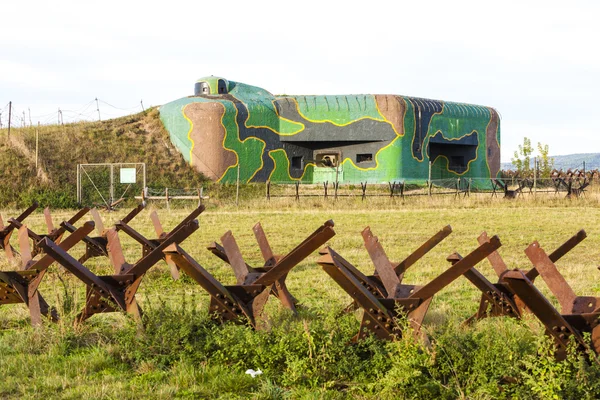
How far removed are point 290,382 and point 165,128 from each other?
33.6m

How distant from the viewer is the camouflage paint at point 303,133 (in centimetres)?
3469

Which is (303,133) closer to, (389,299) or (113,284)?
(113,284)

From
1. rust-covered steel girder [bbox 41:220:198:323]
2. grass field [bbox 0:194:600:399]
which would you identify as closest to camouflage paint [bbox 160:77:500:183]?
grass field [bbox 0:194:600:399]

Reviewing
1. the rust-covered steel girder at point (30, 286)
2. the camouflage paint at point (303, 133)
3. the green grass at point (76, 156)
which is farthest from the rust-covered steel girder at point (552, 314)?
the camouflage paint at point (303, 133)

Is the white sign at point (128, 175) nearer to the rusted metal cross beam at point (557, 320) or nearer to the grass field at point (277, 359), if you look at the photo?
the grass field at point (277, 359)

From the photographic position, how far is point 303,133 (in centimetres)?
3569

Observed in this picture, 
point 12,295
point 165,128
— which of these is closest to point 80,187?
point 165,128

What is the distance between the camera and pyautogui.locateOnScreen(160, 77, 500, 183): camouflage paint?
1366 inches

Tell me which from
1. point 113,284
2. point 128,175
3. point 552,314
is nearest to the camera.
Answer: point 552,314

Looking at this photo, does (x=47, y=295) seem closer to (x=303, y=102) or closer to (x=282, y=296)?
(x=282, y=296)

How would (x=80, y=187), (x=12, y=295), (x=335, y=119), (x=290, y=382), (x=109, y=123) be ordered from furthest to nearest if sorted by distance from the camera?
(x=109, y=123), (x=335, y=119), (x=80, y=187), (x=12, y=295), (x=290, y=382)

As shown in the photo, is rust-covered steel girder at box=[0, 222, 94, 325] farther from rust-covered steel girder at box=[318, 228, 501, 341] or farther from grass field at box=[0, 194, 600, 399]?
rust-covered steel girder at box=[318, 228, 501, 341]

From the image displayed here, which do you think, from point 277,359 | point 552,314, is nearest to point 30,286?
point 277,359

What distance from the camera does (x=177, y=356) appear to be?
5.30 meters
